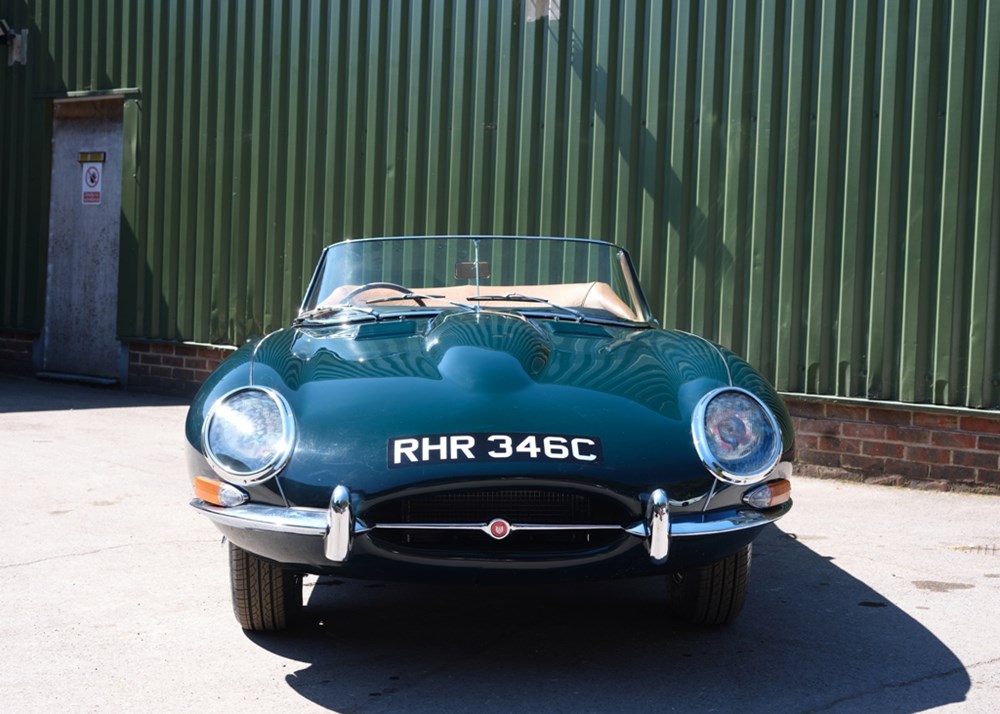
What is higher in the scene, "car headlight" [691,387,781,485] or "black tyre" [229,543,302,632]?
"car headlight" [691,387,781,485]

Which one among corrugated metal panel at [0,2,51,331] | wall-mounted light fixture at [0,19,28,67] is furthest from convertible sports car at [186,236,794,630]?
wall-mounted light fixture at [0,19,28,67]

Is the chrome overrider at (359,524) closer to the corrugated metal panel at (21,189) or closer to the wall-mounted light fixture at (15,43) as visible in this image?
the corrugated metal panel at (21,189)

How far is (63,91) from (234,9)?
2065 millimetres

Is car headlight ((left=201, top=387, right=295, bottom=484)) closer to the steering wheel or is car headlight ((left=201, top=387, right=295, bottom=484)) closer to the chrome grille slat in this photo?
the chrome grille slat

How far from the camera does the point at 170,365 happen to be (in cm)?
1000

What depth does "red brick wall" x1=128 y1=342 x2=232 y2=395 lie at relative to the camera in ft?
31.8

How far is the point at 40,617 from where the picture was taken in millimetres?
3756

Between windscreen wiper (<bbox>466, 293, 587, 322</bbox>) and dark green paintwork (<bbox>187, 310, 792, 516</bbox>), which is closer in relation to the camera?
dark green paintwork (<bbox>187, 310, 792, 516</bbox>)

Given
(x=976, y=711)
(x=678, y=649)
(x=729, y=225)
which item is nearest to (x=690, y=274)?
(x=729, y=225)

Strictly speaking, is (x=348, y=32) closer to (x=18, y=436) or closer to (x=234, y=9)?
(x=234, y=9)

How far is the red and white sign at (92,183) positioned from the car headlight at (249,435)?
7903 mm

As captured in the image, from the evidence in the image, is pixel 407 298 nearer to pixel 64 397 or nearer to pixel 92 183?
pixel 64 397

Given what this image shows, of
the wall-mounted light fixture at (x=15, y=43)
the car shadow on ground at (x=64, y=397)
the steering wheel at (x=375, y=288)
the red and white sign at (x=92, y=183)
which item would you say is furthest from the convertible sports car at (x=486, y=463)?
the wall-mounted light fixture at (x=15, y=43)

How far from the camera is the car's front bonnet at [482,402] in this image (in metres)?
3.04
